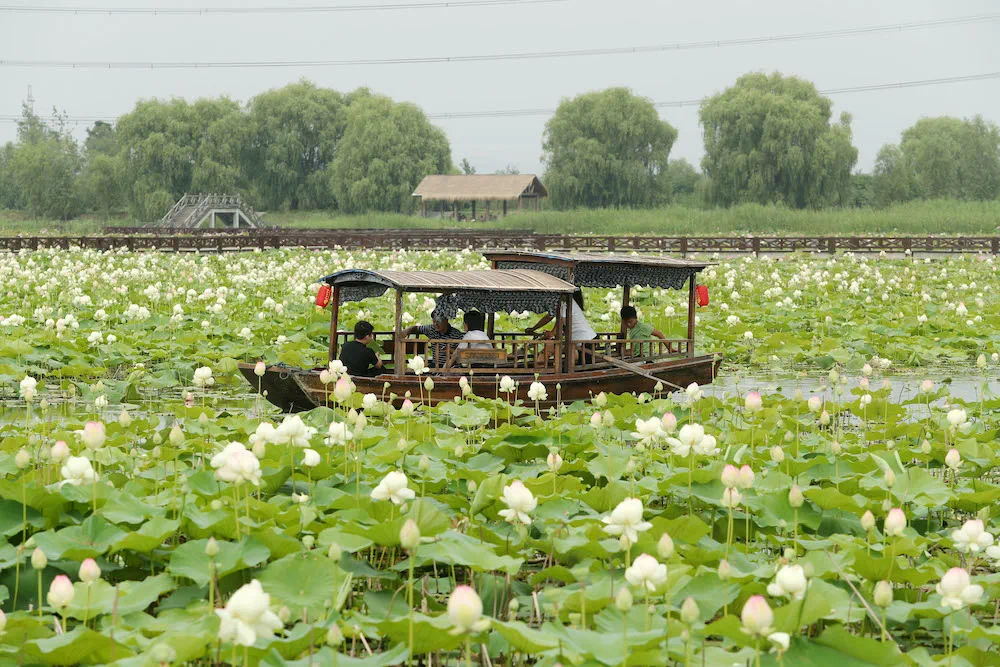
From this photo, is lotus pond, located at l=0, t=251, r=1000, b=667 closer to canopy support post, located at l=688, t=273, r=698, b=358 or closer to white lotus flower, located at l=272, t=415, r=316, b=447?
white lotus flower, located at l=272, t=415, r=316, b=447

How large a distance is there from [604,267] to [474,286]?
5.56ft

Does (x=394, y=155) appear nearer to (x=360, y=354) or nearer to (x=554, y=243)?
(x=554, y=243)

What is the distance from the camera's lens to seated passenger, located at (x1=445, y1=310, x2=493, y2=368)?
29.6 ft

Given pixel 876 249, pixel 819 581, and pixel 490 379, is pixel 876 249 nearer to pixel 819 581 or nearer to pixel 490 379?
pixel 490 379

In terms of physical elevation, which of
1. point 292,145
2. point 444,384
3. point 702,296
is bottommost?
point 444,384

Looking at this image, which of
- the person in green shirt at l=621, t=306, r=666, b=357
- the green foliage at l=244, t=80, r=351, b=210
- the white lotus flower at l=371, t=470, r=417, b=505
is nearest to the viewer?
the white lotus flower at l=371, t=470, r=417, b=505

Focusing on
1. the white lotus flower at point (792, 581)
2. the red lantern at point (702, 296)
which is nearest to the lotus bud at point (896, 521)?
the white lotus flower at point (792, 581)

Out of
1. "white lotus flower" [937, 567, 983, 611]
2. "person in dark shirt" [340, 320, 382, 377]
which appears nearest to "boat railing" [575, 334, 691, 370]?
"person in dark shirt" [340, 320, 382, 377]

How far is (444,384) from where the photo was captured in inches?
342

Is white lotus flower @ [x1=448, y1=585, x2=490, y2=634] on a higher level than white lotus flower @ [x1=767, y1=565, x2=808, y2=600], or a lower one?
higher

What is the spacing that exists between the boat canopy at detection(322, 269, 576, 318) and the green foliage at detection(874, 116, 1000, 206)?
6343cm

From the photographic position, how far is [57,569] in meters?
3.71

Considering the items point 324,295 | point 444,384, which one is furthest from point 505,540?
point 324,295

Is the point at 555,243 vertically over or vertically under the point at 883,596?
under
